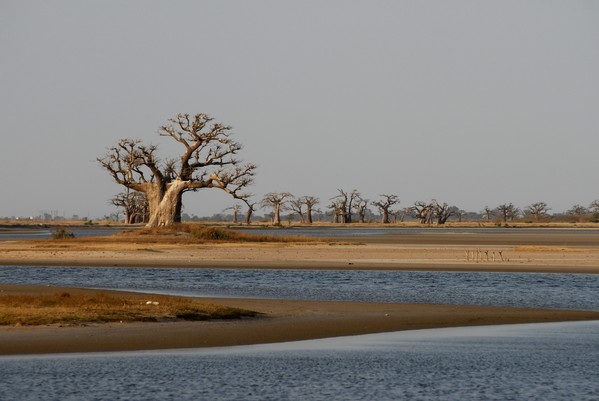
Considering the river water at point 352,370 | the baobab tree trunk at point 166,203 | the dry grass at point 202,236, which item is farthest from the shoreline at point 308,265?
the baobab tree trunk at point 166,203

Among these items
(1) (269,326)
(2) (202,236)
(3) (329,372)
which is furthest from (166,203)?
(3) (329,372)

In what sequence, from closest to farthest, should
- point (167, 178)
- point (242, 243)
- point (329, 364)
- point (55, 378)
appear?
point (55, 378) < point (329, 364) < point (242, 243) < point (167, 178)

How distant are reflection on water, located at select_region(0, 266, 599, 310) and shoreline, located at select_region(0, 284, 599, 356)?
7.84 feet

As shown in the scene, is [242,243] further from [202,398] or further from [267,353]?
[202,398]

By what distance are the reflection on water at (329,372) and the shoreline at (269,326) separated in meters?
0.94

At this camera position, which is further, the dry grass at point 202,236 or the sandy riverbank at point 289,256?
the dry grass at point 202,236

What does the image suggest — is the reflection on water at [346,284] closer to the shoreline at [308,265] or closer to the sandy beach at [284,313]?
the shoreline at [308,265]

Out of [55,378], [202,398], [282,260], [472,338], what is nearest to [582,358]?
[472,338]

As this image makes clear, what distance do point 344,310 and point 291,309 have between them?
4.63 feet

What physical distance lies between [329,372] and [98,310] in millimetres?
7549

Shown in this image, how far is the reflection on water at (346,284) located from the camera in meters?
30.2

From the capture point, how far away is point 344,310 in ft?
85.0

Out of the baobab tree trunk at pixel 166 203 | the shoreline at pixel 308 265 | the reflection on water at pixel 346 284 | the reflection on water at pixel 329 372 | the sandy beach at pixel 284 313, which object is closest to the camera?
the reflection on water at pixel 329 372

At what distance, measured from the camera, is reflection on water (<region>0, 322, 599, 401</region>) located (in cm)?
1458
